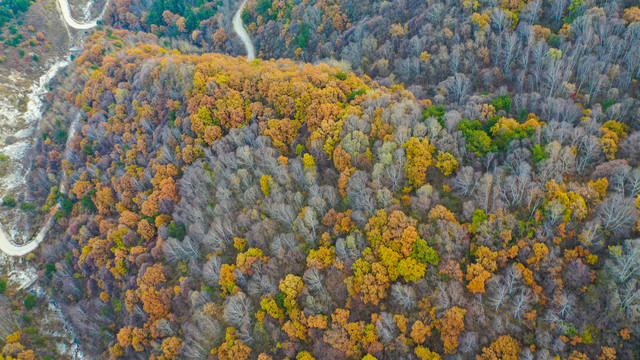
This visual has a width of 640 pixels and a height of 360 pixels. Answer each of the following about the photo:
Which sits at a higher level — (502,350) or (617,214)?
(617,214)

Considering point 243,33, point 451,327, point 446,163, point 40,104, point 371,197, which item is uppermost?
point 243,33

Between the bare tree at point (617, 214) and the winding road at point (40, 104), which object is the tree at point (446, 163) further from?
the winding road at point (40, 104)

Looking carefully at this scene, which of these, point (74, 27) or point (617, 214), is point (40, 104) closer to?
point (74, 27)

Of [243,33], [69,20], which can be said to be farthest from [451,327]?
[69,20]

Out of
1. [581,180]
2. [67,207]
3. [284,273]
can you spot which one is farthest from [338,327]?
[67,207]

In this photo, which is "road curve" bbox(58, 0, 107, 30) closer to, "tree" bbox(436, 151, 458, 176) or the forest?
the forest

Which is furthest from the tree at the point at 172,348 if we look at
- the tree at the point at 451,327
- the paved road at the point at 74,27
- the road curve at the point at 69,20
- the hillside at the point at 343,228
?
the road curve at the point at 69,20

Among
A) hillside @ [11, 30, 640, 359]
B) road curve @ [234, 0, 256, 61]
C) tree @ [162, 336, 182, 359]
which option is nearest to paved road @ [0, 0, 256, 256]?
road curve @ [234, 0, 256, 61]
